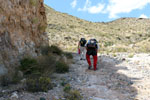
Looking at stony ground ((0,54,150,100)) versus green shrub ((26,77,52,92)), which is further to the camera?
green shrub ((26,77,52,92))

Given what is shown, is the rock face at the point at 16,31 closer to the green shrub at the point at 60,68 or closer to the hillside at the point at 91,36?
the green shrub at the point at 60,68

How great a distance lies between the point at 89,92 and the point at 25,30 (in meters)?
4.40

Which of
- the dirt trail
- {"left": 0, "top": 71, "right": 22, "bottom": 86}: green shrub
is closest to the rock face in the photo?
{"left": 0, "top": 71, "right": 22, "bottom": 86}: green shrub

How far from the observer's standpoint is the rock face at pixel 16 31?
6.34 m

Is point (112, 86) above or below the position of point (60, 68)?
below

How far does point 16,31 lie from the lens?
7.30 meters

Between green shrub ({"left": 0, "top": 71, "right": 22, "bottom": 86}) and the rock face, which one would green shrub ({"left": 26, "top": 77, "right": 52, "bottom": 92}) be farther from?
the rock face

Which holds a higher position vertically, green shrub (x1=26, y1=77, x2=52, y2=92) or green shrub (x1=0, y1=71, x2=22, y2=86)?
green shrub (x1=0, y1=71, x2=22, y2=86)

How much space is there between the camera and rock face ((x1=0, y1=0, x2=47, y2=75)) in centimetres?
634

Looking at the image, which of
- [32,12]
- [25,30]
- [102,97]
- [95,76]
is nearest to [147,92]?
[102,97]

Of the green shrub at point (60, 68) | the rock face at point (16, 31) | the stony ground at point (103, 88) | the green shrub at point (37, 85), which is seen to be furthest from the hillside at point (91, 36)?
the green shrub at point (37, 85)

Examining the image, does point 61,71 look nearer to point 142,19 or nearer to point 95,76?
point 95,76

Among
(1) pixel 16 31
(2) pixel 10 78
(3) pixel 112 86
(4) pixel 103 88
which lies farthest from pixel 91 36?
(2) pixel 10 78

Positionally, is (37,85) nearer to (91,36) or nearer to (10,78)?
(10,78)
